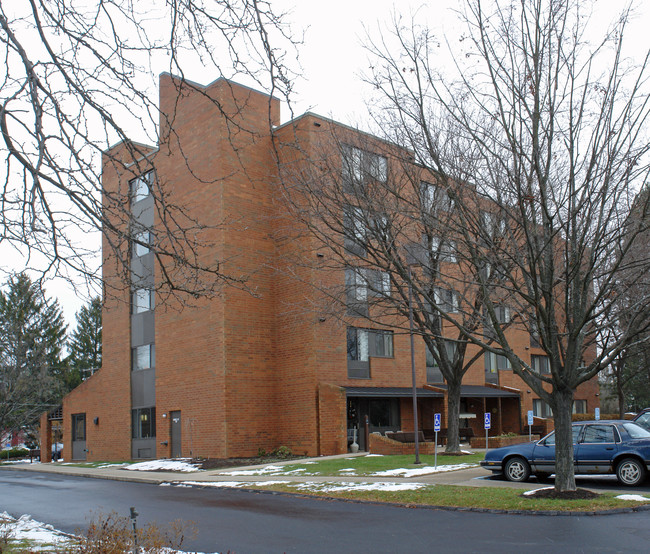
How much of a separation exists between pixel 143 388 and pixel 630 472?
2322 centimetres

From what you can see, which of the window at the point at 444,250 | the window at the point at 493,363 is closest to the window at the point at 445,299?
the window at the point at 444,250

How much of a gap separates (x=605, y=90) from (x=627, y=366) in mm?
43273

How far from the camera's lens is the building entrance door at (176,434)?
3116 centimetres

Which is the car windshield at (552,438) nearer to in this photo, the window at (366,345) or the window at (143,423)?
the window at (366,345)

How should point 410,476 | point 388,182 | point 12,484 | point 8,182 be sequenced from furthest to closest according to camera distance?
point 12,484, point 410,476, point 388,182, point 8,182

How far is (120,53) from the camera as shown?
705 cm

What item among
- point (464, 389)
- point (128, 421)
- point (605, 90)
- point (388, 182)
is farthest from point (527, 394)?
point (605, 90)

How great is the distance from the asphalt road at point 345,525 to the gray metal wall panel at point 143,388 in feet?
48.9

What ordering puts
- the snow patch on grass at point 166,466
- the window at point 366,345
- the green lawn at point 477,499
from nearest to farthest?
the green lawn at point 477,499 < the snow patch on grass at point 166,466 < the window at point 366,345

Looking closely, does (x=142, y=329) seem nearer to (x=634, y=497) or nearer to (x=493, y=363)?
(x=493, y=363)

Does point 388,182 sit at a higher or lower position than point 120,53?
higher

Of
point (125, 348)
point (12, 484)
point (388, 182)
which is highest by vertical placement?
point (388, 182)

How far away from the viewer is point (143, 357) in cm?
3438

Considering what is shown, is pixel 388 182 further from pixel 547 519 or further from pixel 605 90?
pixel 547 519
